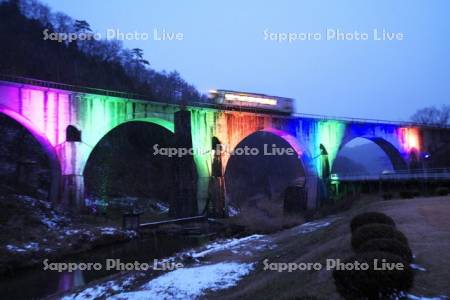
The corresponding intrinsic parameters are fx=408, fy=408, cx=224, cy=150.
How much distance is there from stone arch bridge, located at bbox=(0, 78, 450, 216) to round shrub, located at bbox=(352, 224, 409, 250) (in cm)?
2890

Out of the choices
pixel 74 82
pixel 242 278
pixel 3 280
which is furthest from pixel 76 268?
pixel 74 82

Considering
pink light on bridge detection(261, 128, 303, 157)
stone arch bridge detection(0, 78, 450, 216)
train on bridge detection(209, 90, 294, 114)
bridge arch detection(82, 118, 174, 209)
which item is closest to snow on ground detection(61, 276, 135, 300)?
stone arch bridge detection(0, 78, 450, 216)

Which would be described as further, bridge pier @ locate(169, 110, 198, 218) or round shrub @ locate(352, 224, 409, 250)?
bridge pier @ locate(169, 110, 198, 218)

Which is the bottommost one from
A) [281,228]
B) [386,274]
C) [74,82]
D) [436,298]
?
[281,228]

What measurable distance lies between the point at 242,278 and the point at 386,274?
7.69 m

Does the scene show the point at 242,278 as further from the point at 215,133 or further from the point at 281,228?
the point at 215,133

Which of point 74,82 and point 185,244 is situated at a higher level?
point 74,82

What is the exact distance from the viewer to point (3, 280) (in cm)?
1952

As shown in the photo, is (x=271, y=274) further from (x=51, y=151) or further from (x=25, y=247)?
(x=51, y=151)

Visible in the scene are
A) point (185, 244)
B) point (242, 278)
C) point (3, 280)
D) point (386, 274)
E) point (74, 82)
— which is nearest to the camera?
point (386, 274)

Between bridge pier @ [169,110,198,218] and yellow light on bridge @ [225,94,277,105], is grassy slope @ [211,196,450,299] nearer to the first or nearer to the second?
bridge pier @ [169,110,198,218]

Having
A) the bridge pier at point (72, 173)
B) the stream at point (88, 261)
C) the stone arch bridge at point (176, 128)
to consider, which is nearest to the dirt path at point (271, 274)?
the stream at point (88, 261)

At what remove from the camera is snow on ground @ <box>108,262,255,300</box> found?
13.4 m

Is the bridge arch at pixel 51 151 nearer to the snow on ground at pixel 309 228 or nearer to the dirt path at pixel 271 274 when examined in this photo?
the snow on ground at pixel 309 228
